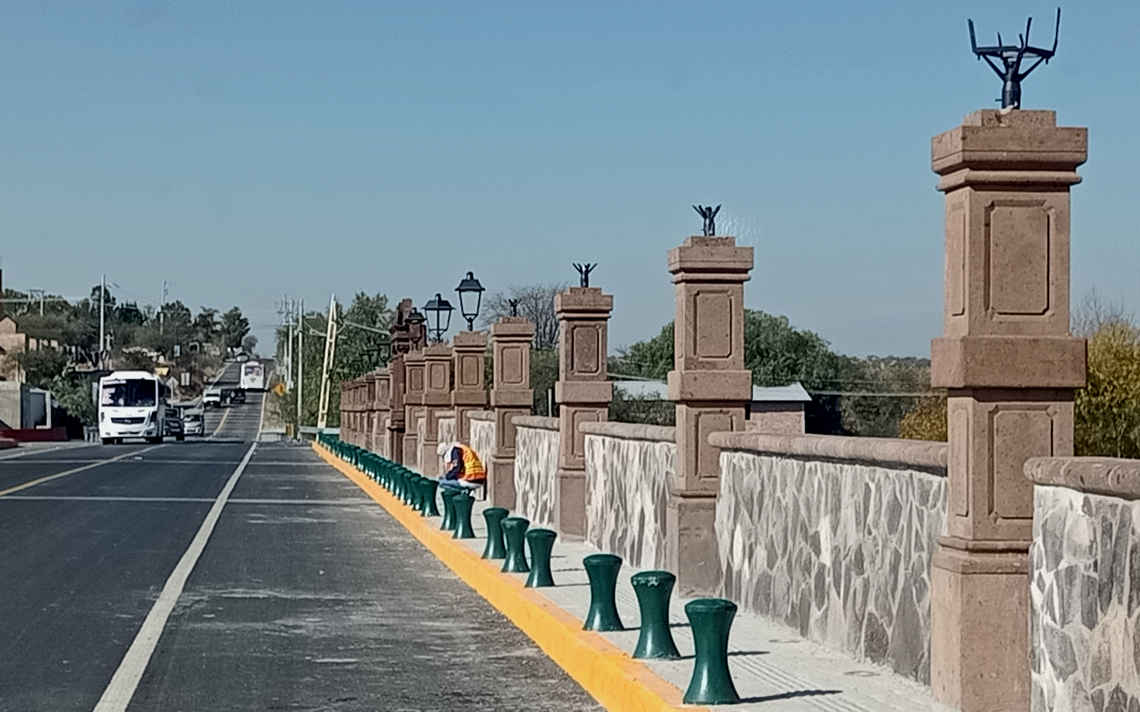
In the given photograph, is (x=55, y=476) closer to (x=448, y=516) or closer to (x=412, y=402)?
(x=412, y=402)

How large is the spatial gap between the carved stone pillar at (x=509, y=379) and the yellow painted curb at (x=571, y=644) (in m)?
4.35

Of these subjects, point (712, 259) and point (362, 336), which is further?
point (362, 336)

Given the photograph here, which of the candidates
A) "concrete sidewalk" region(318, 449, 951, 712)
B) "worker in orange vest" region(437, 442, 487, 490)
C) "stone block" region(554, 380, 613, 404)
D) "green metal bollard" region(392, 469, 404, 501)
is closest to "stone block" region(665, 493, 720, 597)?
"concrete sidewalk" region(318, 449, 951, 712)

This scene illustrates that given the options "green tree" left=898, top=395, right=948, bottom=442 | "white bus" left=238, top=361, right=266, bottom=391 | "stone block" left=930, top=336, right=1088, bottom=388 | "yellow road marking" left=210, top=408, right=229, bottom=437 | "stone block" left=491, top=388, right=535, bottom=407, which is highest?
"white bus" left=238, top=361, right=266, bottom=391

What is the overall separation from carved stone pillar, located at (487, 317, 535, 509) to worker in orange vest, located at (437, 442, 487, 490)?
0.34m

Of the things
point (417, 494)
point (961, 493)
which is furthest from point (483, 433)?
point (961, 493)

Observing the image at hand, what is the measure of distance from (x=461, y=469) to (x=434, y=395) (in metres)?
8.89

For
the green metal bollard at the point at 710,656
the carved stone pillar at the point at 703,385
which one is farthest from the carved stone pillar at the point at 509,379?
the green metal bollard at the point at 710,656

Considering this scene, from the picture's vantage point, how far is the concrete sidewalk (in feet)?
27.9

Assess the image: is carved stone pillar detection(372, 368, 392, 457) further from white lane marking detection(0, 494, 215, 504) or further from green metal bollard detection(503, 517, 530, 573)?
green metal bollard detection(503, 517, 530, 573)

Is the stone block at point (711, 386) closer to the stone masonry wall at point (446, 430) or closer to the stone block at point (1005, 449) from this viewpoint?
the stone block at point (1005, 449)

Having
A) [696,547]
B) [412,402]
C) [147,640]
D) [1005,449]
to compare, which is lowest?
[147,640]

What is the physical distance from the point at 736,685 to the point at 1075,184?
3.19 metres

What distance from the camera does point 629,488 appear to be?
15773 mm
